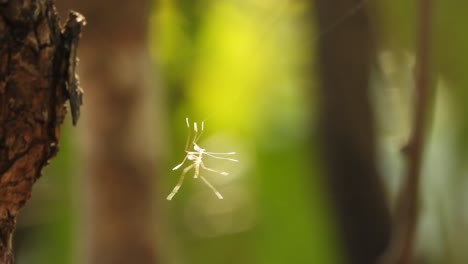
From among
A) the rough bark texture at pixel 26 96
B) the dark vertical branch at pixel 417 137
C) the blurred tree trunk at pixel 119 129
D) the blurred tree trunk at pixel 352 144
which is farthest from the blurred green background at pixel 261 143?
the rough bark texture at pixel 26 96

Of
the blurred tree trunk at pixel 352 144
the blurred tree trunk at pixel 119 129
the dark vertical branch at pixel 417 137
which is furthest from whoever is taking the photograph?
the blurred tree trunk at pixel 352 144

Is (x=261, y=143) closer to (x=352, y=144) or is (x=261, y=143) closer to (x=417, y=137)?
(x=352, y=144)

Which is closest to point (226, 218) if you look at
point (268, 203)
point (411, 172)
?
point (268, 203)

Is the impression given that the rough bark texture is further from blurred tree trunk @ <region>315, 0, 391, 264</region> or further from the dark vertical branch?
blurred tree trunk @ <region>315, 0, 391, 264</region>

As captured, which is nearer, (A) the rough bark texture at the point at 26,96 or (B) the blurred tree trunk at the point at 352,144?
(A) the rough bark texture at the point at 26,96

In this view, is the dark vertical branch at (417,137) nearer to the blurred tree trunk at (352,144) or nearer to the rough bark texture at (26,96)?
the rough bark texture at (26,96)

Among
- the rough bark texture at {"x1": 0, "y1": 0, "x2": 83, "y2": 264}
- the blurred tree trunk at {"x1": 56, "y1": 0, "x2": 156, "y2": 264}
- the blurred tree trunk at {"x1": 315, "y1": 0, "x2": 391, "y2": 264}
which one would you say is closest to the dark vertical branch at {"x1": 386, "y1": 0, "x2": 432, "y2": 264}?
the blurred tree trunk at {"x1": 56, "y1": 0, "x2": 156, "y2": 264}

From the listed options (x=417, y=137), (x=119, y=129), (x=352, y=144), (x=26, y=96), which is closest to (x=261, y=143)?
(x=352, y=144)
